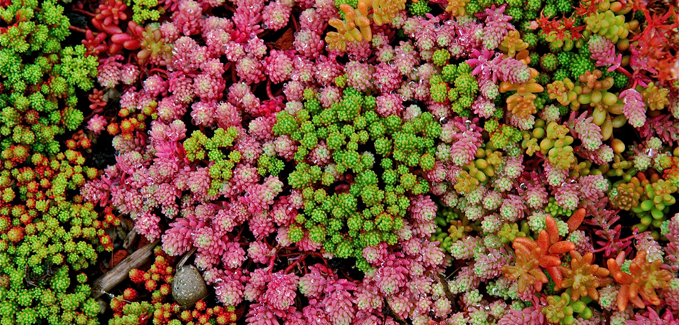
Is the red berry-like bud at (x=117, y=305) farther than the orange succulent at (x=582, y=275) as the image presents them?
Yes

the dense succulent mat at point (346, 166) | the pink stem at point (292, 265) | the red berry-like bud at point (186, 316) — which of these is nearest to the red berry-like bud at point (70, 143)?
the dense succulent mat at point (346, 166)

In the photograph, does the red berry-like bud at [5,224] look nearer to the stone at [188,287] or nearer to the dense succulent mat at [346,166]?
the dense succulent mat at [346,166]

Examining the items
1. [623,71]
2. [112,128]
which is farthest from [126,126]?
[623,71]

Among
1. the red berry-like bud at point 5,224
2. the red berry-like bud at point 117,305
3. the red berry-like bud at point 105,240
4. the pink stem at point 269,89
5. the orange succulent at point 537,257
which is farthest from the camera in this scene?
the pink stem at point 269,89

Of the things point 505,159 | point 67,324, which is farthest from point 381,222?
point 67,324

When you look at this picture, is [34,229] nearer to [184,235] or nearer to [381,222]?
[184,235]

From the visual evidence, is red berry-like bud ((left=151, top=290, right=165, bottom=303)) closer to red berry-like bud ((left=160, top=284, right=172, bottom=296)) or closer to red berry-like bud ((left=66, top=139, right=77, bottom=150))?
red berry-like bud ((left=160, top=284, right=172, bottom=296))

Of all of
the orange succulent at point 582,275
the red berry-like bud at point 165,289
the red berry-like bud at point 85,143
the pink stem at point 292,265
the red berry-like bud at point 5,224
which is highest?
the red berry-like bud at point 85,143

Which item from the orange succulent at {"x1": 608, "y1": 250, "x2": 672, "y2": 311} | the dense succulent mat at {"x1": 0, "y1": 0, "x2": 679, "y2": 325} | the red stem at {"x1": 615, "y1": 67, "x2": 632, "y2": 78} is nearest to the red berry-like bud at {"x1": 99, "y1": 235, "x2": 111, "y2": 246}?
the dense succulent mat at {"x1": 0, "y1": 0, "x2": 679, "y2": 325}
